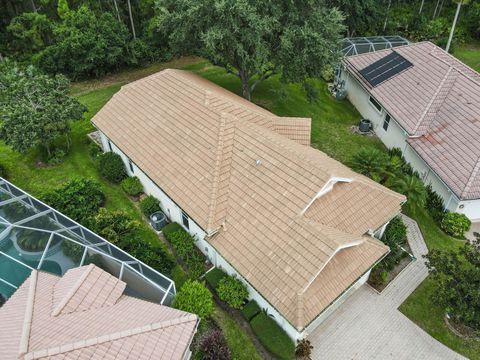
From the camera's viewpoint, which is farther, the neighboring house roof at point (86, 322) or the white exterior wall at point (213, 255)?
the white exterior wall at point (213, 255)

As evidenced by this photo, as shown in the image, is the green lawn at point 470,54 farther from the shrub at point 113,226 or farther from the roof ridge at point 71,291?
the roof ridge at point 71,291

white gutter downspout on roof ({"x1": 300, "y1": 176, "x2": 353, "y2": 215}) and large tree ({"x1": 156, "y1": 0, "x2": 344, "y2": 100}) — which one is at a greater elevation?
large tree ({"x1": 156, "y1": 0, "x2": 344, "y2": 100})

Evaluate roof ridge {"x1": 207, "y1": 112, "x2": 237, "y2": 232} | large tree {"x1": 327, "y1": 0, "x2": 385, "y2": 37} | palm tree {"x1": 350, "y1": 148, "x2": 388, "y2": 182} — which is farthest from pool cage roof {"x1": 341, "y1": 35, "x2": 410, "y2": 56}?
roof ridge {"x1": 207, "y1": 112, "x2": 237, "y2": 232}

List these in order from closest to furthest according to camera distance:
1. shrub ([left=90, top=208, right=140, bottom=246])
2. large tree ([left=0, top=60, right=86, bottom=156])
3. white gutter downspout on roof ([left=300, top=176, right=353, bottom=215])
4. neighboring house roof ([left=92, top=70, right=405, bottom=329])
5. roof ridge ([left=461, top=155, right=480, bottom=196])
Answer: neighboring house roof ([left=92, top=70, right=405, bottom=329]) < white gutter downspout on roof ([left=300, top=176, right=353, bottom=215]) < shrub ([left=90, top=208, right=140, bottom=246]) < roof ridge ([left=461, top=155, right=480, bottom=196]) < large tree ([left=0, top=60, right=86, bottom=156])

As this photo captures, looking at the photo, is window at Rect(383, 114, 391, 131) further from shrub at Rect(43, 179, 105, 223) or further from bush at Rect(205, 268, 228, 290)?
shrub at Rect(43, 179, 105, 223)

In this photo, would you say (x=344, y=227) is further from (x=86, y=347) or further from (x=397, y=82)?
(x=397, y=82)

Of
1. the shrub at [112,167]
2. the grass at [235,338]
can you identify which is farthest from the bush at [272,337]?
the shrub at [112,167]
